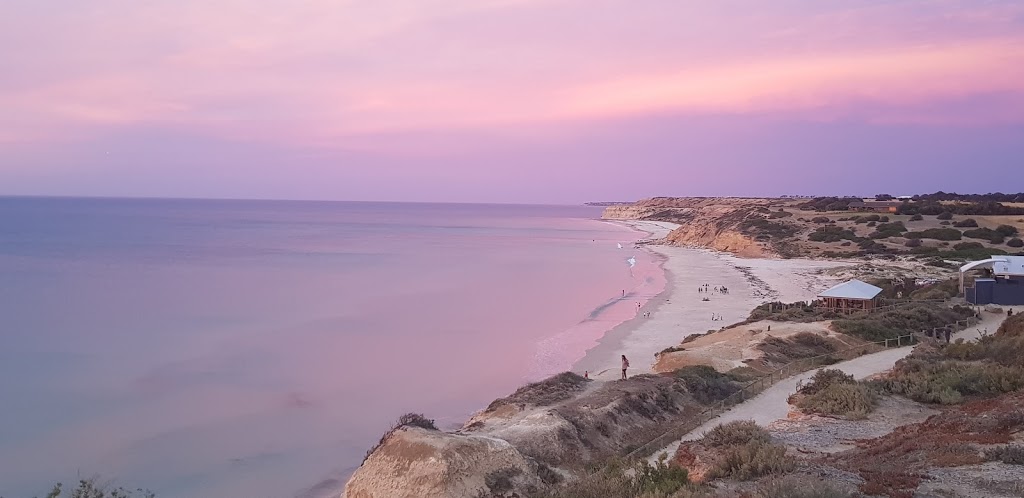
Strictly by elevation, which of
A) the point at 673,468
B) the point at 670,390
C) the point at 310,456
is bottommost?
the point at 310,456

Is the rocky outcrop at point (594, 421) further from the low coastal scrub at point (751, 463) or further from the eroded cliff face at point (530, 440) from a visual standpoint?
the low coastal scrub at point (751, 463)

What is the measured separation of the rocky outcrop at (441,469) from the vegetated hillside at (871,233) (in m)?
44.8

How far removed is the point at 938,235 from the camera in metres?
55.8

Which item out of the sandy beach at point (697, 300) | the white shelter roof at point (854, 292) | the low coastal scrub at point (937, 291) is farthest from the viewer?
the low coastal scrub at point (937, 291)

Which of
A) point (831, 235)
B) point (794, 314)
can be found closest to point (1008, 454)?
point (794, 314)

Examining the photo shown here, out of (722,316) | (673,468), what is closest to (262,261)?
(722,316)

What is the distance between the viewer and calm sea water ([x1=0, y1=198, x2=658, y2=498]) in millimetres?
16812

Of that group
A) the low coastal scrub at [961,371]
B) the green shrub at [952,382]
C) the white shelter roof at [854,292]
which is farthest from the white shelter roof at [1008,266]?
the green shrub at [952,382]

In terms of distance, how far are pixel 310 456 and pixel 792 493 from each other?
1288 centimetres

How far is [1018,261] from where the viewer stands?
2964 cm

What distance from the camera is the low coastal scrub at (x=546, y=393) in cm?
1645

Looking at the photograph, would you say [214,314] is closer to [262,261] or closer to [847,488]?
[262,261]

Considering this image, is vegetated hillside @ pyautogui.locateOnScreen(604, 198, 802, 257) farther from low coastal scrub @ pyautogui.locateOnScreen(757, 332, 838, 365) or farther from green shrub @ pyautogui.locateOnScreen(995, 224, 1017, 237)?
low coastal scrub @ pyautogui.locateOnScreen(757, 332, 838, 365)

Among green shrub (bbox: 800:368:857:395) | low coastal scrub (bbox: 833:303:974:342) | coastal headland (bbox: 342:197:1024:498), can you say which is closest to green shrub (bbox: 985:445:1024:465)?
coastal headland (bbox: 342:197:1024:498)
